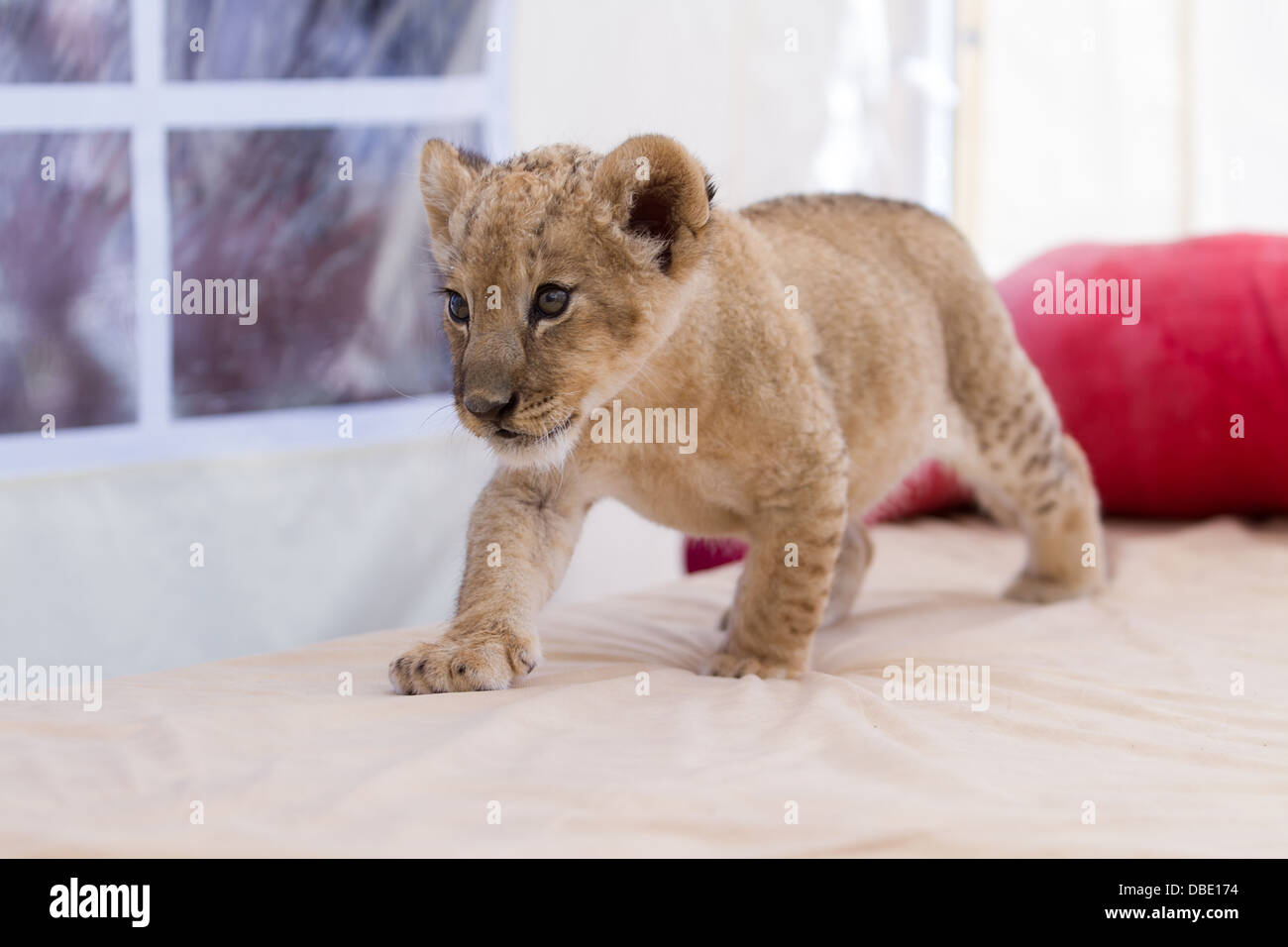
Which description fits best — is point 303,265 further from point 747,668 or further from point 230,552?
point 747,668

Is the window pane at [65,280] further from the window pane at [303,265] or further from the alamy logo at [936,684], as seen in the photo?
the alamy logo at [936,684]

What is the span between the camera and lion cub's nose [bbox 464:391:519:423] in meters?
2.21

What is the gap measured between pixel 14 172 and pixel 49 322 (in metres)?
0.41

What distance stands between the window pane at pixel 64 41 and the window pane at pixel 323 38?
0.55 ft

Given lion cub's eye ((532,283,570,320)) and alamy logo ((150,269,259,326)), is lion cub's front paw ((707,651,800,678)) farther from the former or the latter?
alamy logo ((150,269,259,326))

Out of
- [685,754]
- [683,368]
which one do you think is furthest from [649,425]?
[685,754]

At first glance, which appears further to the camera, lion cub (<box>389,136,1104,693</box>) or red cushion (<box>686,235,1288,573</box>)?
red cushion (<box>686,235,1288,573</box>)

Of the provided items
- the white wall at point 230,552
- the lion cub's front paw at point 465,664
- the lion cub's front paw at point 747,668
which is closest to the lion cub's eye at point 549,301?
the lion cub's front paw at point 465,664

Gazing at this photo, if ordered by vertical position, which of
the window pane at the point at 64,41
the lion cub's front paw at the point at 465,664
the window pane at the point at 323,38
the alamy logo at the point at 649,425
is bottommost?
the lion cub's front paw at the point at 465,664

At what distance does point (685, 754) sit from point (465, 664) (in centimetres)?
53

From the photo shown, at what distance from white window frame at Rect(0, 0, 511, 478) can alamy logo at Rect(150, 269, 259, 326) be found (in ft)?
0.12

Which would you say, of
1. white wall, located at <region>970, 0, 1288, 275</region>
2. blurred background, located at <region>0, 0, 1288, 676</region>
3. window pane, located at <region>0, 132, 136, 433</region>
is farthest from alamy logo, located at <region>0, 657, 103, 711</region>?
white wall, located at <region>970, 0, 1288, 275</region>

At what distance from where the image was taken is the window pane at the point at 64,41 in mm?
3398
